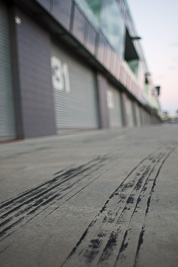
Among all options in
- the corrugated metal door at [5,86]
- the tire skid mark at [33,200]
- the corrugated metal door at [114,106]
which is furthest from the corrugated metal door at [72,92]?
the tire skid mark at [33,200]

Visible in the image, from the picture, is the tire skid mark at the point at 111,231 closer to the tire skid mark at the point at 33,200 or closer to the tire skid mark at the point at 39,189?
the tire skid mark at the point at 33,200

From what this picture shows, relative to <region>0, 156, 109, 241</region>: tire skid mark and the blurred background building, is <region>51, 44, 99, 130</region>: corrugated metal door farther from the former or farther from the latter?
<region>0, 156, 109, 241</region>: tire skid mark

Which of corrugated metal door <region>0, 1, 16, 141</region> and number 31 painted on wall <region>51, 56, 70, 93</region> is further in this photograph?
number 31 painted on wall <region>51, 56, 70, 93</region>

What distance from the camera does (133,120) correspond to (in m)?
23.0

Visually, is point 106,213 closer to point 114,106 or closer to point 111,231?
point 111,231

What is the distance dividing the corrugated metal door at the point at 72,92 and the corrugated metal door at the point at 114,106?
9.37ft

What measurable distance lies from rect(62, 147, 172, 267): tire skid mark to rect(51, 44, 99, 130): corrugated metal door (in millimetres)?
6977

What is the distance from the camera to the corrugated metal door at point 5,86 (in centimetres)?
527

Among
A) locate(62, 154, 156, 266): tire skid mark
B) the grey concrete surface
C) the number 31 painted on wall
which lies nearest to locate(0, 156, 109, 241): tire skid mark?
the grey concrete surface

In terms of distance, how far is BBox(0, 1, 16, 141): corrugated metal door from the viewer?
5.27m

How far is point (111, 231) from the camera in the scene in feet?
1.73

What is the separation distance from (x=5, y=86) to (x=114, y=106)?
11380 millimetres

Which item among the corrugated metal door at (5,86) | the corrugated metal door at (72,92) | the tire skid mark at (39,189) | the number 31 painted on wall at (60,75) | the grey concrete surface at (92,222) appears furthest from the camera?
the corrugated metal door at (72,92)

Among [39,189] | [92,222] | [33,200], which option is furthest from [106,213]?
[39,189]
